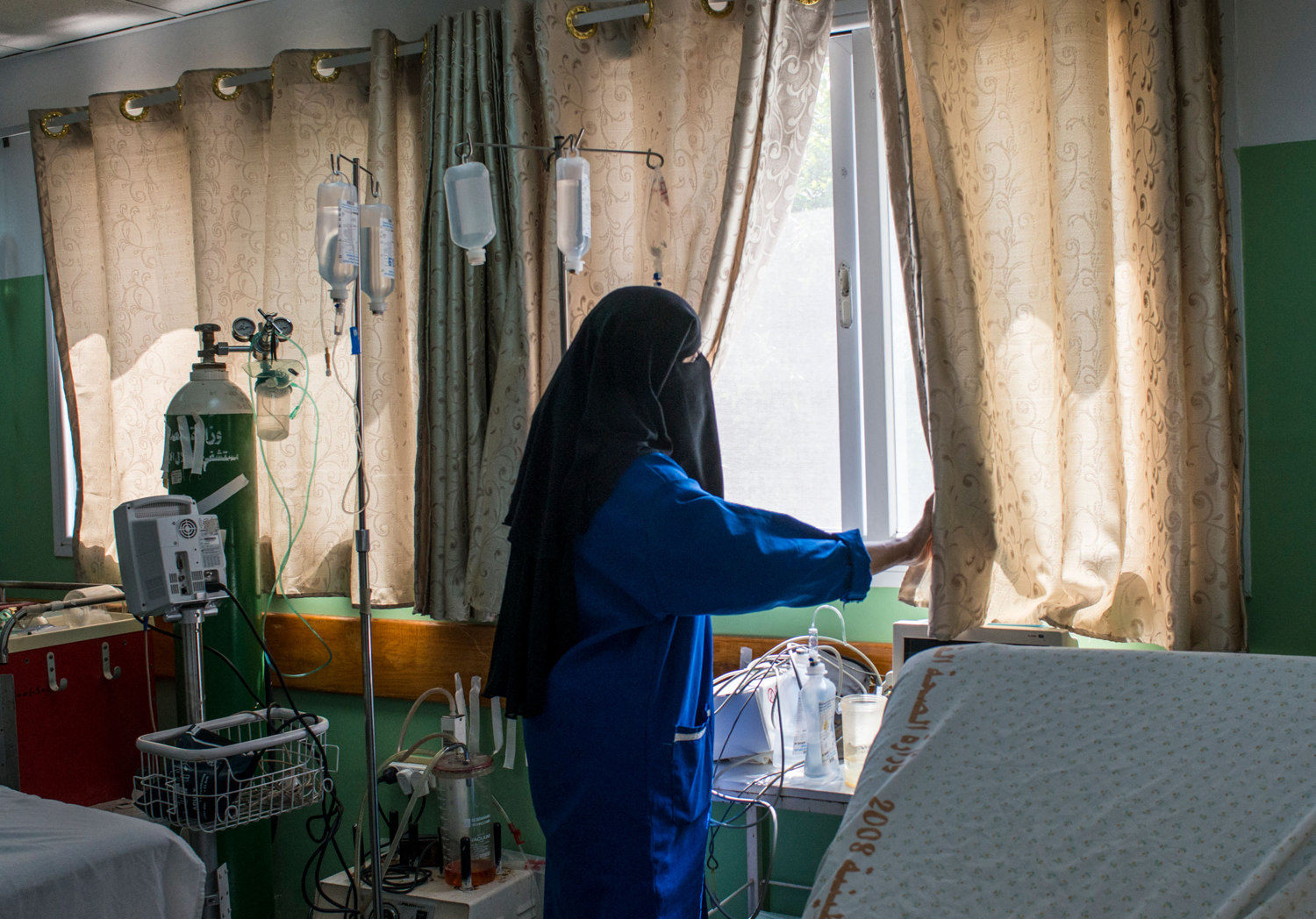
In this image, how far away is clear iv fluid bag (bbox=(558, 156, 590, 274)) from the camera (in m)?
2.18

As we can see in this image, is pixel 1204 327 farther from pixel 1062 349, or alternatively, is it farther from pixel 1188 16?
pixel 1188 16

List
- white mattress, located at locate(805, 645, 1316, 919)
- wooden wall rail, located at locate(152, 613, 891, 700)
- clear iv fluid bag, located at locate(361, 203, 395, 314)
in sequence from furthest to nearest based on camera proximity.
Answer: wooden wall rail, located at locate(152, 613, 891, 700), clear iv fluid bag, located at locate(361, 203, 395, 314), white mattress, located at locate(805, 645, 1316, 919)

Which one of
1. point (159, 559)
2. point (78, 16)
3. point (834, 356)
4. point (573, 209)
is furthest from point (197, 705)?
point (78, 16)

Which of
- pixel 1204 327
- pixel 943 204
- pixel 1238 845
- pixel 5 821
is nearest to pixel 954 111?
pixel 943 204

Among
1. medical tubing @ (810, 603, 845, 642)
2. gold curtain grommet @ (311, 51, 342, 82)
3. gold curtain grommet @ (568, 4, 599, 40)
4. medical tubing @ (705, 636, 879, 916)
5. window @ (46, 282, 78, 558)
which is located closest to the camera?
medical tubing @ (705, 636, 879, 916)

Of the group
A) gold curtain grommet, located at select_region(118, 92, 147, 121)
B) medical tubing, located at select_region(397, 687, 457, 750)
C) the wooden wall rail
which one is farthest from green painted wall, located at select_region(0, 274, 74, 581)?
medical tubing, located at select_region(397, 687, 457, 750)

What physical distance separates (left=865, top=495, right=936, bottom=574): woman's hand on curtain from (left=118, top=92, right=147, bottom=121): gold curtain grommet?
8.43ft

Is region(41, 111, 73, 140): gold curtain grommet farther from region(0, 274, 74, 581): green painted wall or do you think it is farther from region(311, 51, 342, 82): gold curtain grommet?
region(311, 51, 342, 82): gold curtain grommet

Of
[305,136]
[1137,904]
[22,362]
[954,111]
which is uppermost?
[305,136]

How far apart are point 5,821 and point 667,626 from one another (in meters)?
1.31

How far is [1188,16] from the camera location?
2.00 m

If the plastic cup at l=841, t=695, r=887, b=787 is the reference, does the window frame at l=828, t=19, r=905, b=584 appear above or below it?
above

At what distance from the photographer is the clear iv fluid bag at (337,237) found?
2.14 m

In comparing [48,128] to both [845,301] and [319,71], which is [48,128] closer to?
[319,71]
